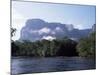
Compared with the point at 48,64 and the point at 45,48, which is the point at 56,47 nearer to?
the point at 45,48

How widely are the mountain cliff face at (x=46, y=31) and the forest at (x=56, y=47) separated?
0.20ft

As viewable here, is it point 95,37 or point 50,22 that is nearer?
point 50,22

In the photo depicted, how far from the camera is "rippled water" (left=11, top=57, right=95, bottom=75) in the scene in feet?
10.7

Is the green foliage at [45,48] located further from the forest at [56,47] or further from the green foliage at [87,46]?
the green foliage at [87,46]

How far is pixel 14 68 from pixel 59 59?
0.69 metres

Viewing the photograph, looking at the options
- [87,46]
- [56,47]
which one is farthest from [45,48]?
Result: [87,46]

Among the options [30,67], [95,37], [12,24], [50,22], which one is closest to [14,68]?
[30,67]

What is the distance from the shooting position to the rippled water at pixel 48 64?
128 inches

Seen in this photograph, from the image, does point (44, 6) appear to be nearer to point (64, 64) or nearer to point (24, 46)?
point (24, 46)

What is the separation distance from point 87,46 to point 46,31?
0.74 metres

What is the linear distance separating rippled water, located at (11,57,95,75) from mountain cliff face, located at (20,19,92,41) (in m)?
0.32

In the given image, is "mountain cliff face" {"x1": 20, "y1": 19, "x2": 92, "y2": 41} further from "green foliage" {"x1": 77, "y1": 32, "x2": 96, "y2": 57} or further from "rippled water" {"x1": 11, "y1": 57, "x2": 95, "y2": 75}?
"rippled water" {"x1": 11, "y1": 57, "x2": 95, "y2": 75}

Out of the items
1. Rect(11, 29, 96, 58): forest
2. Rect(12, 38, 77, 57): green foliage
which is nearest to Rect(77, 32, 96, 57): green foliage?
Rect(11, 29, 96, 58): forest

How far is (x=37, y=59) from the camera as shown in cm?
335
